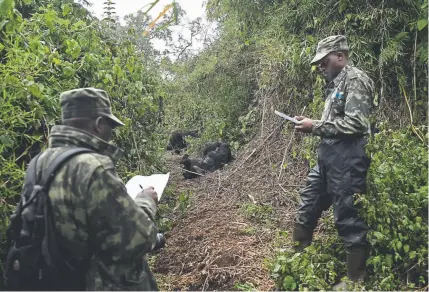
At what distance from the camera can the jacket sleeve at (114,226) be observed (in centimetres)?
200

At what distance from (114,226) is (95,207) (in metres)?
0.12

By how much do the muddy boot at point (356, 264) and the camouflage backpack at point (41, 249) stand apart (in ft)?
6.72

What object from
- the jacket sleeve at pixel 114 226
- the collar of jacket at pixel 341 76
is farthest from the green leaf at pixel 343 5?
the jacket sleeve at pixel 114 226

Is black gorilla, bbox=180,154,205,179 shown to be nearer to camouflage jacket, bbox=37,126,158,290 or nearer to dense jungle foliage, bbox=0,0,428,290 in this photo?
dense jungle foliage, bbox=0,0,428,290

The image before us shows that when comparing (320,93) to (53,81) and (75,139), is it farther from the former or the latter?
(75,139)

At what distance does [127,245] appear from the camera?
6.70 ft

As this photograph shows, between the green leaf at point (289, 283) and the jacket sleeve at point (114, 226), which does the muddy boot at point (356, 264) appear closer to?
the green leaf at point (289, 283)

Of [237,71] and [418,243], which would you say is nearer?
[418,243]

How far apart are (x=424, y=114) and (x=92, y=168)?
4.53 meters

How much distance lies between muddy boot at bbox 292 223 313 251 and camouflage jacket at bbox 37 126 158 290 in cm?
201

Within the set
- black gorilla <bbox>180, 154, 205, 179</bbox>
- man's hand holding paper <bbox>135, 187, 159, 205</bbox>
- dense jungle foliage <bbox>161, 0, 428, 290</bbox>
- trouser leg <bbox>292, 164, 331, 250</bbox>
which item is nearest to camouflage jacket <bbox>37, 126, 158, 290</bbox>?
man's hand holding paper <bbox>135, 187, 159, 205</bbox>

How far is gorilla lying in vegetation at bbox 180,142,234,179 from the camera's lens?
292 inches

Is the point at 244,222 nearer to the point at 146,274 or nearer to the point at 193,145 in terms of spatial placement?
the point at 146,274

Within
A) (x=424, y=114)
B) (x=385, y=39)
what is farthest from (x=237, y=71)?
(x=424, y=114)
